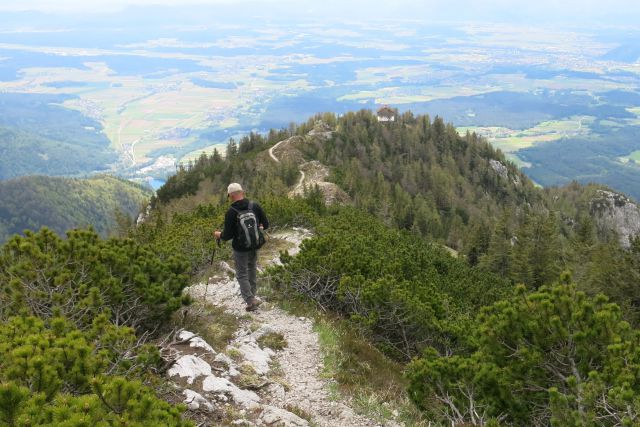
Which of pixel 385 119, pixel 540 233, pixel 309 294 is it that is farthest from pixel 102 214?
pixel 309 294

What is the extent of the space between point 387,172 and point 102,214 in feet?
339

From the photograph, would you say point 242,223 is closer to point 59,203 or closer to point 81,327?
point 81,327

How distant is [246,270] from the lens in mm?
11930

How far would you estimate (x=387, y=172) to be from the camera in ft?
304

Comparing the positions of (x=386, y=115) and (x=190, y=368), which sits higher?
(x=190, y=368)

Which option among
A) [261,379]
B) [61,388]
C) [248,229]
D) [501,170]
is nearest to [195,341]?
[261,379]

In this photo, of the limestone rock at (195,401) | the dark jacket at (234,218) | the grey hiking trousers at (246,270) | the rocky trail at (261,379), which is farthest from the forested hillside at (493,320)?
the limestone rock at (195,401)

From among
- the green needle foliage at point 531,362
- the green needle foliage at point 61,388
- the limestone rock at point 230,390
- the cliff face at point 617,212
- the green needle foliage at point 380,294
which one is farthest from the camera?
the cliff face at point 617,212

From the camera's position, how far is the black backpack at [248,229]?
1080 centimetres

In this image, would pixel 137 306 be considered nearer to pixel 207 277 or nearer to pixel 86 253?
pixel 86 253

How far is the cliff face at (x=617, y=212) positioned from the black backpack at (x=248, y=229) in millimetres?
103803

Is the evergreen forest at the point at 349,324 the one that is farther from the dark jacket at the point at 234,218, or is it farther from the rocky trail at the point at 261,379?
the dark jacket at the point at 234,218

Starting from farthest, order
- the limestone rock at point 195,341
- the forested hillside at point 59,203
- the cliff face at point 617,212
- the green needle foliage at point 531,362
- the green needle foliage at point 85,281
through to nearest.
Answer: the forested hillside at point 59,203 → the cliff face at point 617,212 → the limestone rock at point 195,341 → the green needle foliage at point 85,281 → the green needle foliage at point 531,362

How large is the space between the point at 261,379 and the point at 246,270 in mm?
3405
